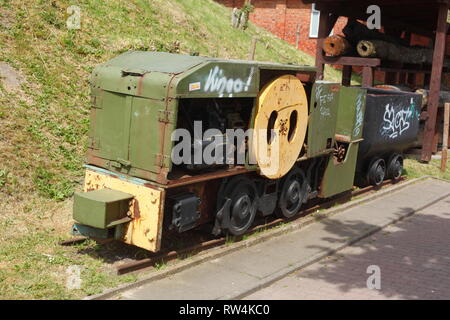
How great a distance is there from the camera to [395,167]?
13.4 metres

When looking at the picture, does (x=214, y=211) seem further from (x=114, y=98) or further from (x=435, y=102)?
(x=435, y=102)

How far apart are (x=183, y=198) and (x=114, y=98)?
1.69 meters

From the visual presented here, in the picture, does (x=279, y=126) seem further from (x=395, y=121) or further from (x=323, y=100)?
(x=395, y=121)

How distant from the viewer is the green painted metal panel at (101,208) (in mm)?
6852

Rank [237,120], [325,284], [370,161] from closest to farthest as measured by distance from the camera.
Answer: [325,284] < [237,120] < [370,161]

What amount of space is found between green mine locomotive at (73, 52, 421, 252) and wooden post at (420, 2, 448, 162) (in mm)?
6785

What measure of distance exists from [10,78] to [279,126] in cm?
587

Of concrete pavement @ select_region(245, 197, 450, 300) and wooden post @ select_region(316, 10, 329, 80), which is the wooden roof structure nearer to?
wooden post @ select_region(316, 10, 329, 80)

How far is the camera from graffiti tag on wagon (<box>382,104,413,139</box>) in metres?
12.4

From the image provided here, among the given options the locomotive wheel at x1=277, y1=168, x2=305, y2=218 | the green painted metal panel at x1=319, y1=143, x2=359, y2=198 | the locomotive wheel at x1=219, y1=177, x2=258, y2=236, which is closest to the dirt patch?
the locomotive wheel at x1=219, y1=177, x2=258, y2=236

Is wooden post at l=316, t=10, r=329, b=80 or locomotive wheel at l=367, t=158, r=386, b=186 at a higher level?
wooden post at l=316, t=10, r=329, b=80

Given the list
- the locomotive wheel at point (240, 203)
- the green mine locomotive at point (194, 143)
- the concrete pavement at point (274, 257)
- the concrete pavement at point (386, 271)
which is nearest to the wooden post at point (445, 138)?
the concrete pavement at point (274, 257)
